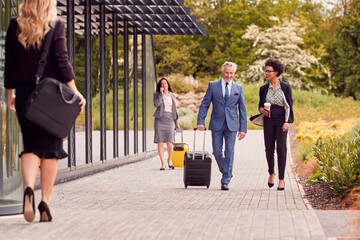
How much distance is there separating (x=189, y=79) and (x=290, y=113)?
36.4m

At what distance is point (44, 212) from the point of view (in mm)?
5922

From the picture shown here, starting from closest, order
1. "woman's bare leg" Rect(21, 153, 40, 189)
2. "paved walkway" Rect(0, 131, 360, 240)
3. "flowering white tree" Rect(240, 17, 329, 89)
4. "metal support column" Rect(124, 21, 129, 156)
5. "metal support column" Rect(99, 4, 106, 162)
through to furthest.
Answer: "paved walkway" Rect(0, 131, 360, 240) → "woman's bare leg" Rect(21, 153, 40, 189) → "metal support column" Rect(99, 4, 106, 162) → "metal support column" Rect(124, 21, 129, 156) → "flowering white tree" Rect(240, 17, 329, 89)

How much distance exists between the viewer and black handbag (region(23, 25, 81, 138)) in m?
5.64

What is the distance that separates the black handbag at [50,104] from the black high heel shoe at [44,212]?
59 centimetres

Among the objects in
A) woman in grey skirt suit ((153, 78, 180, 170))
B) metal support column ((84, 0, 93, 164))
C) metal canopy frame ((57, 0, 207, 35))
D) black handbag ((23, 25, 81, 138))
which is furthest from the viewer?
woman in grey skirt suit ((153, 78, 180, 170))

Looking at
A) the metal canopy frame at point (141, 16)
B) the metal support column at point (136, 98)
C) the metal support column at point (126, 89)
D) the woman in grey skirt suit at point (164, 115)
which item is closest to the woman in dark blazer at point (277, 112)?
the metal canopy frame at point (141, 16)

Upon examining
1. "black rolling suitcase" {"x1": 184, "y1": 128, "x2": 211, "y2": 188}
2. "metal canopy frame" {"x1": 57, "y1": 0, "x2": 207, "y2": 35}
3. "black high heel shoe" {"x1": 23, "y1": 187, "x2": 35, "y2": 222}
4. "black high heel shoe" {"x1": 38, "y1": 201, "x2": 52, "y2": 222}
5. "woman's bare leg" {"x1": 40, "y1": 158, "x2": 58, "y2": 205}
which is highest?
"metal canopy frame" {"x1": 57, "y1": 0, "x2": 207, "y2": 35}

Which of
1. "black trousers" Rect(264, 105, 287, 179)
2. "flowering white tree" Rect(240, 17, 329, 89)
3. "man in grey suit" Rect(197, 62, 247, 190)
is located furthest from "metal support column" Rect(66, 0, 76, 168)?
"flowering white tree" Rect(240, 17, 329, 89)

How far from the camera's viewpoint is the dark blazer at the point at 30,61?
19.2 ft

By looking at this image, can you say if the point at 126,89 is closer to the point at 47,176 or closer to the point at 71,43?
the point at 71,43

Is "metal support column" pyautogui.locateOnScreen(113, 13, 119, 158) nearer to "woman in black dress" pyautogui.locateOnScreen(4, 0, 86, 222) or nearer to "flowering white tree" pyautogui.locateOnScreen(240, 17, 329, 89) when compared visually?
"woman in black dress" pyautogui.locateOnScreen(4, 0, 86, 222)

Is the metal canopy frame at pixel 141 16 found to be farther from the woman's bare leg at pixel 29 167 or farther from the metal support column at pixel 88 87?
the woman's bare leg at pixel 29 167

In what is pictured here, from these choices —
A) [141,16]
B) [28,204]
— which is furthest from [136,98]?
[28,204]

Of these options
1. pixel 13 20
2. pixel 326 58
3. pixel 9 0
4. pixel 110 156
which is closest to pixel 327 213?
pixel 13 20
